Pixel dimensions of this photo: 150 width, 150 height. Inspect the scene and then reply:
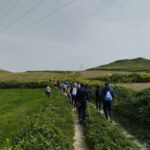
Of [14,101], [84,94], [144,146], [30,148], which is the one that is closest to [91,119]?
[84,94]

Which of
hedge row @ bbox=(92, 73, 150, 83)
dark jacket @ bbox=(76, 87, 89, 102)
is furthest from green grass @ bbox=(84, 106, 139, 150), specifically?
hedge row @ bbox=(92, 73, 150, 83)

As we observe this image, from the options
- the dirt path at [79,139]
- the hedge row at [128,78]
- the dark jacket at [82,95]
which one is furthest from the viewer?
the hedge row at [128,78]

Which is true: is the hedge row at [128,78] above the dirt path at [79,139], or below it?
above

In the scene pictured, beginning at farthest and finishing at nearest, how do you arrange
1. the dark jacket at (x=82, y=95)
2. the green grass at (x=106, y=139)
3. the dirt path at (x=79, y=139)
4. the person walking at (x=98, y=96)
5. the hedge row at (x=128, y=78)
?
1. the hedge row at (x=128, y=78)
2. the person walking at (x=98, y=96)
3. the dark jacket at (x=82, y=95)
4. the dirt path at (x=79, y=139)
5. the green grass at (x=106, y=139)

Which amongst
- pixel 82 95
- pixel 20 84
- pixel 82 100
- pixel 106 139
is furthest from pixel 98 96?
pixel 20 84

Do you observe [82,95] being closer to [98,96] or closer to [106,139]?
[98,96]

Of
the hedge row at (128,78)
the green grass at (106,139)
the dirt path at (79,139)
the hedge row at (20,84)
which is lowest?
the dirt path at (79,139)

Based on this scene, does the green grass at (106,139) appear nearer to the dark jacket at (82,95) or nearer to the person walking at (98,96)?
the dark jacket at (82,95)

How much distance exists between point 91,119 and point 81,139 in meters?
4.61

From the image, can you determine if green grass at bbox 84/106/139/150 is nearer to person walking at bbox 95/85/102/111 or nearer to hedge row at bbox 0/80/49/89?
person walking at bbox 95/85/102/111

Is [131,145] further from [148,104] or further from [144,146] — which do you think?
[148,104]

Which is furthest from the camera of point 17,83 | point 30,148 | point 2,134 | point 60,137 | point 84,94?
point 17,83

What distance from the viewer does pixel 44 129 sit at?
18.7 metres

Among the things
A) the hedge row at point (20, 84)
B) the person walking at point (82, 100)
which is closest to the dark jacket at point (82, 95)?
the person walking at point (82, 100)
